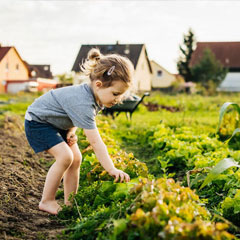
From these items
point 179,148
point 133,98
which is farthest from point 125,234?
point 133,98

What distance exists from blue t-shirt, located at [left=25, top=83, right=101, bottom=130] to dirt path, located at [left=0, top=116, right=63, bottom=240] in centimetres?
69

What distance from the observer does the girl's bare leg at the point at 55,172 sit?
280 centimetres

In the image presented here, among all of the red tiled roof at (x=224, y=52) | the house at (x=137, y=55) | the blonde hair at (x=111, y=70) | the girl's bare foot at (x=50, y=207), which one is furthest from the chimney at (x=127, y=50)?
the girl's bare foot at (x=50, y=207)

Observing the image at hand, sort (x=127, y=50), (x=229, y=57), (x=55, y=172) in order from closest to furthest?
(x=55, y=172) < (x=127, y=50) < (x=229, y=57)

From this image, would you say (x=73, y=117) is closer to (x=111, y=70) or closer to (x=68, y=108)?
(x=68, y=108)

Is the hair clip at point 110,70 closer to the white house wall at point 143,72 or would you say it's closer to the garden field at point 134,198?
the garden field at point 134,198

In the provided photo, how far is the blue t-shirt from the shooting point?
9.05 ft

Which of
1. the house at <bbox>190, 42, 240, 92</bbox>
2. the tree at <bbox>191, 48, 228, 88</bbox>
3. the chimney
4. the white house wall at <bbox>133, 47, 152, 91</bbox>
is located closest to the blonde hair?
the tree at <bbox>191, 48, 228, 88</bbox>

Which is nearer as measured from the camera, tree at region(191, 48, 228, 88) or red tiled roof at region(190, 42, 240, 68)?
tree at region(191, 48, 228, 88)

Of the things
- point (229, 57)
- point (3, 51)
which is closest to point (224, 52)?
point (229, 57)

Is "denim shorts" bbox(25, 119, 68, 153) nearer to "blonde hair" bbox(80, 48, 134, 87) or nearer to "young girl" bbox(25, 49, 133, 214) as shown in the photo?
"young girl" bbox(25, 49, 133, 214)

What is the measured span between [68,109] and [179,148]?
2.21 metres

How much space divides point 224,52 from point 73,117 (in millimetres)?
44393

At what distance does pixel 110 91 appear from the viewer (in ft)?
9.25
